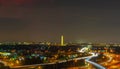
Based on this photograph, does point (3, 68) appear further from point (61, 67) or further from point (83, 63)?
point (83, 63)

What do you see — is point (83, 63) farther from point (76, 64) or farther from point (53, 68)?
point (53, 68)

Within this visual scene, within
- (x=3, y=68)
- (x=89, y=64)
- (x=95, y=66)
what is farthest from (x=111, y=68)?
(x=3, y=68)

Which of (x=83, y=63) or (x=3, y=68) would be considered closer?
(x=3, y=68)

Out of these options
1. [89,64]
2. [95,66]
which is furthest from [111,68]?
[95,66]

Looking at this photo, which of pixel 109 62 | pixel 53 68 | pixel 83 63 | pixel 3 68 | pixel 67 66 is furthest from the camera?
pixel 109 62

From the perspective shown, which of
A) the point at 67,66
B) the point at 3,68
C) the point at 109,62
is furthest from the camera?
the point at 109,62

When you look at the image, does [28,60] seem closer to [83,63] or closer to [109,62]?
[83,63]

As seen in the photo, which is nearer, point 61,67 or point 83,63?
point 61,67

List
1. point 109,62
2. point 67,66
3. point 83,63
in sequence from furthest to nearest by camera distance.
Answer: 1. point 109,62
2. point 83,63
3. point 67,66

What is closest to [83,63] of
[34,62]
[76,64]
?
[76,64]
